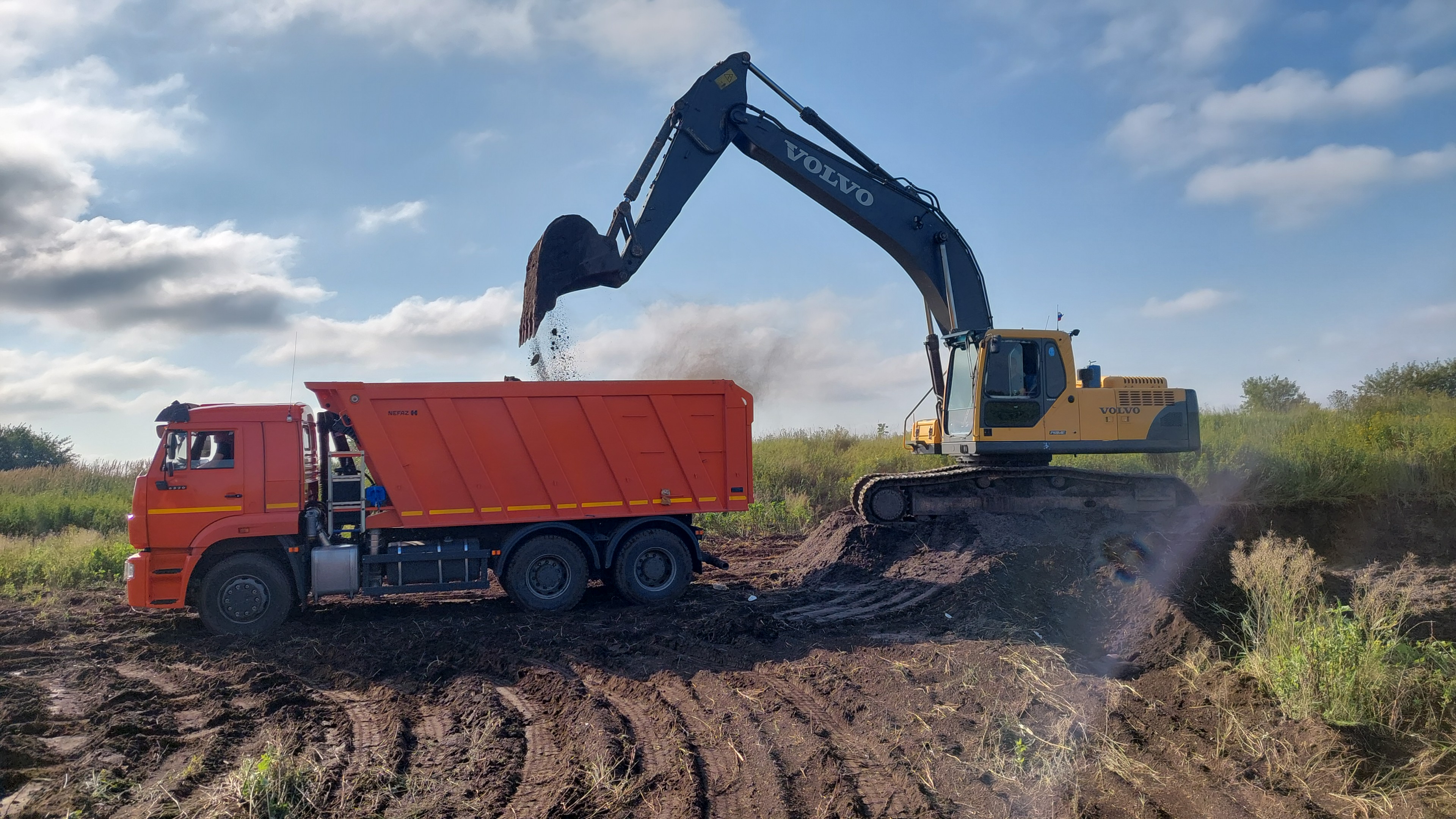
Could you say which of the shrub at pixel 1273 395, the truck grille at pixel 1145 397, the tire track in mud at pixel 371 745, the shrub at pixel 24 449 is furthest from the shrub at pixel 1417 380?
the shrub at pixel 24 449

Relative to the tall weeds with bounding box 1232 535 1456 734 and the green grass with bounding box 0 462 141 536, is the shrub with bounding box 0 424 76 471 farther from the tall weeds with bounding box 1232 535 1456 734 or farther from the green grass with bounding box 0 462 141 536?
the tall weeds with bounding box 1232 535 1456 734

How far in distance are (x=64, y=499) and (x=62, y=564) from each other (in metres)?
6.74

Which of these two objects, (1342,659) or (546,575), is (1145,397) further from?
(546,575)

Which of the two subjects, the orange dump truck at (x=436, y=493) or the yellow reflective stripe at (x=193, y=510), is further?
the orange dump truck at (x=436, y=493)

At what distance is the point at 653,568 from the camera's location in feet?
34.6

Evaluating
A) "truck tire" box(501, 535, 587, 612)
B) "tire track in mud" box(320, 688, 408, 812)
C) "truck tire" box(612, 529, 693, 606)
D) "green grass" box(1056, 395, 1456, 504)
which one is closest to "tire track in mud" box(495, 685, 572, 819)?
"tire track in mud" box(320, 688, 408, 812)

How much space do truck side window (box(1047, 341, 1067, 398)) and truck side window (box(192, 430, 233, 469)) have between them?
10.4 meters

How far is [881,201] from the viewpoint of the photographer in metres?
12.8

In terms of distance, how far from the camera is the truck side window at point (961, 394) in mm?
12742

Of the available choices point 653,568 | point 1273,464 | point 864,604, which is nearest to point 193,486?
point 653,568

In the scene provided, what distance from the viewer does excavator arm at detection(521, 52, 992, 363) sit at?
1056 cm

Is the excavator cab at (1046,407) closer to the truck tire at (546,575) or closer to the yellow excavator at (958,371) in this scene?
the yellow excavator at (958,371)

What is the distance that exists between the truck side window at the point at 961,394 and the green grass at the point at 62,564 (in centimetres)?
1223

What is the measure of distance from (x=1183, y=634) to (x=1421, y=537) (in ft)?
35.1
